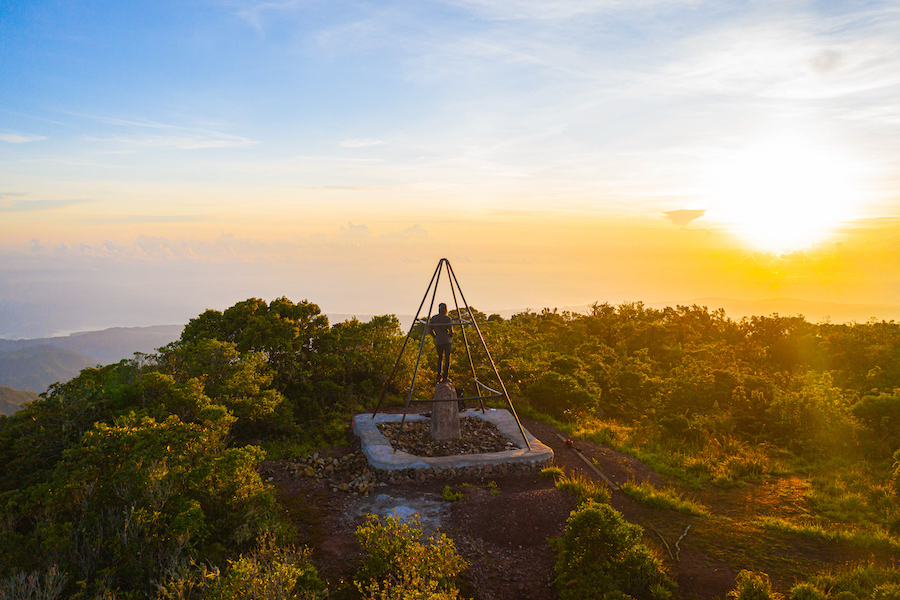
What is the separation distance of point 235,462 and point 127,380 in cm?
679

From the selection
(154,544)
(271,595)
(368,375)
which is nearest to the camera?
(271,595)

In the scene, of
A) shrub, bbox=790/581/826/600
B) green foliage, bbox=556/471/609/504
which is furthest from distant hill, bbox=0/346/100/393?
shrub, bbox=790/581/826/600

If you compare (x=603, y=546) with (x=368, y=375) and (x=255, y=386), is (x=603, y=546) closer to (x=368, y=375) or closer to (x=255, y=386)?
(x=255, y=386)

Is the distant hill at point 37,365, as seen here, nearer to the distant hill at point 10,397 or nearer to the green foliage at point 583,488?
the distant hill at point 10,397

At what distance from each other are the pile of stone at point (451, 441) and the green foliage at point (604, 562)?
5.66 m

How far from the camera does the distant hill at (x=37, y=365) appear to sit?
115m

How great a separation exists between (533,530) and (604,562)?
7.81 feet

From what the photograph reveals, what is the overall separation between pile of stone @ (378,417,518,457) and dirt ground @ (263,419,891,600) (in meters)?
1.24

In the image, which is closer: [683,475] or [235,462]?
[235,462]

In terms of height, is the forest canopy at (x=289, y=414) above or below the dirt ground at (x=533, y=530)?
above

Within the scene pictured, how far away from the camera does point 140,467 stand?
813cm

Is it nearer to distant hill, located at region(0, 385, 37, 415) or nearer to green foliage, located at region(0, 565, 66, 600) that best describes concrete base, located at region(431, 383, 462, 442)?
green foliage, located at region(0, 565, 66, 600)

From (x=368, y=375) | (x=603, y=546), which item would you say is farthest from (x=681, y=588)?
(x=368, y=375)

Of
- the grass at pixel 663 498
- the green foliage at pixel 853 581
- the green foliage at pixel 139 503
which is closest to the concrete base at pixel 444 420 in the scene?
the grass at pixel 663 498
